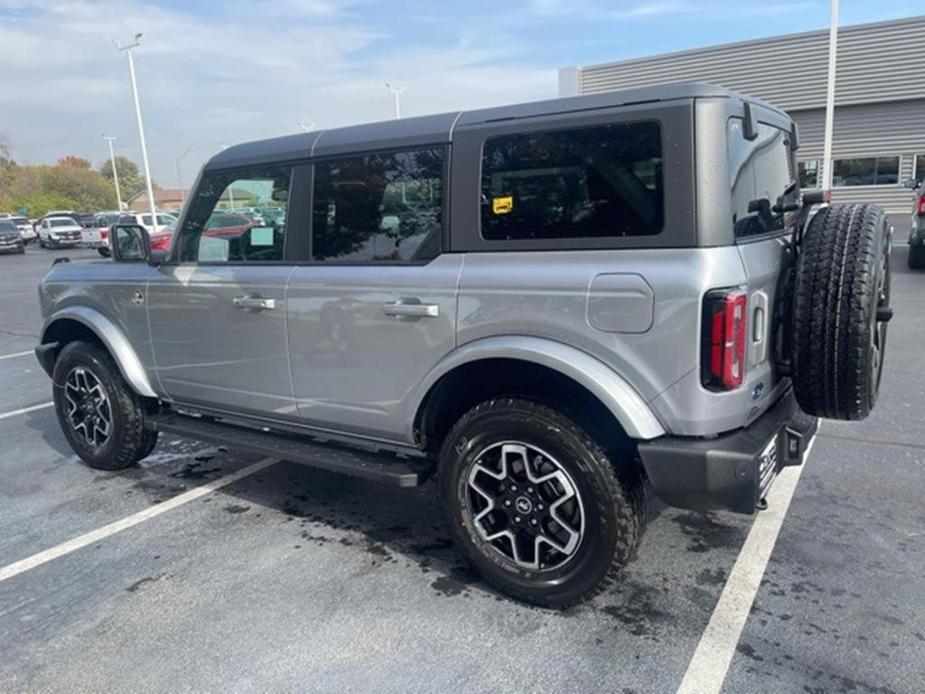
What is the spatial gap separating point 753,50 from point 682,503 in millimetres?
27926

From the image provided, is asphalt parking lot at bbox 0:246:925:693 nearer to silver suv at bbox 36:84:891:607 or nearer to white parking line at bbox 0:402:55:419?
silver suv at bbox 36:84:891:607

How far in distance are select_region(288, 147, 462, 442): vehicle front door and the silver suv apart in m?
0.01

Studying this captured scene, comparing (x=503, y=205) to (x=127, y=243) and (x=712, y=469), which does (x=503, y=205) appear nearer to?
(x=712, y=469)

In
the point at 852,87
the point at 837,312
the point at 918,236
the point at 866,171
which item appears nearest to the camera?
the point at 837,312

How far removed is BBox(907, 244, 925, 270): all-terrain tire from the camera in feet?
41.0

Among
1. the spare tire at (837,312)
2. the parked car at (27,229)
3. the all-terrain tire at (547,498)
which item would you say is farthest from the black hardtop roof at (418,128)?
the parked car at (27,229)

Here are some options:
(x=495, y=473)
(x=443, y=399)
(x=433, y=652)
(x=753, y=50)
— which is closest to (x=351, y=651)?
(x=433, y=652)

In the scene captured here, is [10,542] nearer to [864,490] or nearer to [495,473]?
[495,473]

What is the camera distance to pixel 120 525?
4020 millimetres

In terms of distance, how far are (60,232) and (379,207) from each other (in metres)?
39.7

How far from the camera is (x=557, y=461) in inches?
114

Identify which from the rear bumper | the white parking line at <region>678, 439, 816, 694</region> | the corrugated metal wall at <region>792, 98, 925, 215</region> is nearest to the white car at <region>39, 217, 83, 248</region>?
the corrugated metal wall at <region>792, 98, 925, 215</region>

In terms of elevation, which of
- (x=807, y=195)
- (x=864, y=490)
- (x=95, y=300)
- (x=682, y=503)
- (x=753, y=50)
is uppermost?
(x=753, y=50)

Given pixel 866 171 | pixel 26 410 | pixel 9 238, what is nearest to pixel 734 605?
pixel 26 410
